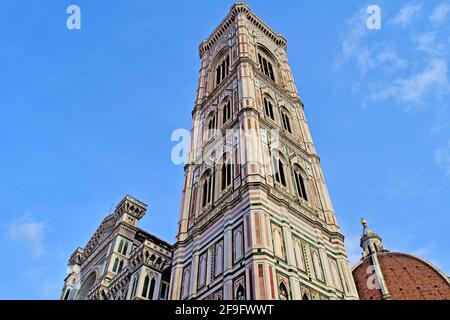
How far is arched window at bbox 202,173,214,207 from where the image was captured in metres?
22.0

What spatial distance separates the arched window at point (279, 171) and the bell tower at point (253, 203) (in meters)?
0.06

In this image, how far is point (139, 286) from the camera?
21.8 metres

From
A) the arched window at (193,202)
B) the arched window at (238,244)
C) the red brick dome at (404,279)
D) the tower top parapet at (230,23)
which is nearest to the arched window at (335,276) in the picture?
the arched window at (238,244)

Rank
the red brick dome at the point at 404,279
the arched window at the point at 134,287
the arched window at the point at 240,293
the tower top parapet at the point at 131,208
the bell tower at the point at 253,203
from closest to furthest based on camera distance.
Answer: the arched window at the point at 240,293
the bell tower at the point at 253,203
the arched window at the point at 134,287
the tower top parapet at the point at 131,208
the red brick dome at the point at 404,279

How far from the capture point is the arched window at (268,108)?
26122mm

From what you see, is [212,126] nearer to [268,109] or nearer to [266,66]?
[268,109]

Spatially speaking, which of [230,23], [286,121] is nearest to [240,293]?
[286,121]

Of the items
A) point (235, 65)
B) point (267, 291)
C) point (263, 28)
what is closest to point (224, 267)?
point (267, 291)

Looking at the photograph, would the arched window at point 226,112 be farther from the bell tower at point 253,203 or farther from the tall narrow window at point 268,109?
the tall narrow window at point 268,109

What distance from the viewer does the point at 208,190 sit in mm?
22672

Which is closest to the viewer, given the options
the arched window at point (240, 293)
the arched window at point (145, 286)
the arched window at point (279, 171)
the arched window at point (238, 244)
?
the arched window at point (240, 293)

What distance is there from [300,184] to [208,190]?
16.8 feet

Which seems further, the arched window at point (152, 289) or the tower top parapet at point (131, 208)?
the tower top parapet at point (131, 208)
